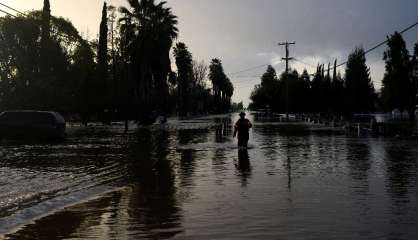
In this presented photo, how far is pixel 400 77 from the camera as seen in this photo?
76375mm

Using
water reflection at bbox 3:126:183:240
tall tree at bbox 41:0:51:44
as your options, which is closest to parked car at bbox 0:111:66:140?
water reflection at bbox 3:126:183:240

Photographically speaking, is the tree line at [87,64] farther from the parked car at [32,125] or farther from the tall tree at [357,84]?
the tall tree at [357,84]

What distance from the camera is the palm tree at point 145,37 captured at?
58.0 meters

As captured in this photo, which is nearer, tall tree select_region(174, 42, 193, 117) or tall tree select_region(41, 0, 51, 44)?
tall tree select_region(41, 0, 51, 44)

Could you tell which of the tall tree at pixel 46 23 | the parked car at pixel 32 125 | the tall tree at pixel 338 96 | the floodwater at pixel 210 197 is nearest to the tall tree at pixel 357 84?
the tall tree at pixel 338 96

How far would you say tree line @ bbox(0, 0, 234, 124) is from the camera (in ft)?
160

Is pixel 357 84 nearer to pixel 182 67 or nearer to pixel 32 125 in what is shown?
pixel 182 67

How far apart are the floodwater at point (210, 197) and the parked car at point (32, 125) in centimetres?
1058

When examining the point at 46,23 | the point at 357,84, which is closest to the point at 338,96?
the point at 357,84

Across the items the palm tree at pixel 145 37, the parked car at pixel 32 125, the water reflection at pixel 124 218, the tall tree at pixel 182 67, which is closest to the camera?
the water reflection at pixel 124 218

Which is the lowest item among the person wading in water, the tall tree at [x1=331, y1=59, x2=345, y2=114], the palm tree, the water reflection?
the water reflection

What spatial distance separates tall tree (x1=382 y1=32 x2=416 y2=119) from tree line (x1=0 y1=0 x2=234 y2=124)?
1166 inches

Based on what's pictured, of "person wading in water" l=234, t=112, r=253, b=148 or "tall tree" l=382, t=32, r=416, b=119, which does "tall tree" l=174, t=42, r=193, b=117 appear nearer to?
"tall tree" l=382, t=32, r=416, b=119

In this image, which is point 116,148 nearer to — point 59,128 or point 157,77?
point 59,128
